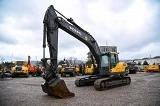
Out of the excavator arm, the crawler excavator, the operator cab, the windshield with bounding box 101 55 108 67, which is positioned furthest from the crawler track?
the excavator arm

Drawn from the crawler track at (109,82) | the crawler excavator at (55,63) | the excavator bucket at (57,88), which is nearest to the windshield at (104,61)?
the crawler excavator at (55,63)

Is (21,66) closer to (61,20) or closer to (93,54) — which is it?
(93,54)

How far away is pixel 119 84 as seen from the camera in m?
14.6

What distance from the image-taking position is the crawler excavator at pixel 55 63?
948cm

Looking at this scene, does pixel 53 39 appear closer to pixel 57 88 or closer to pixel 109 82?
pixel 57 88

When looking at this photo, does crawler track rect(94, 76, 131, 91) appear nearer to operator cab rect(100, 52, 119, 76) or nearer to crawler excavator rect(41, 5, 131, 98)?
crawler excavator rect(41, 5, 131, 98)

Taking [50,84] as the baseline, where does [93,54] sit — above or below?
above

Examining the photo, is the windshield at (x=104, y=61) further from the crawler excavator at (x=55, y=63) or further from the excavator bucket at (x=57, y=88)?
the excavator bucket at (x=57, y=88)

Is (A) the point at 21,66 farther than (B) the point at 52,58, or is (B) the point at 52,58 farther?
(A) the point at 21,66

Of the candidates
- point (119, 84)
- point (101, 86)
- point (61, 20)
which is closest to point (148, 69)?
point (119, 84)

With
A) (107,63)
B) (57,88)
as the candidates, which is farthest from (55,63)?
(107,63)

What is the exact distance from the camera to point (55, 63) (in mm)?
9875

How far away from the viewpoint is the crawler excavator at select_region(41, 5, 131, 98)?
373 inches

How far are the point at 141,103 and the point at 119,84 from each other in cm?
640
